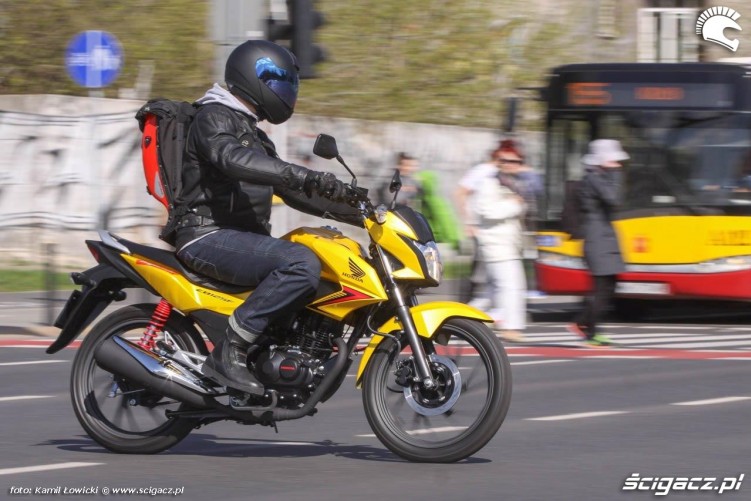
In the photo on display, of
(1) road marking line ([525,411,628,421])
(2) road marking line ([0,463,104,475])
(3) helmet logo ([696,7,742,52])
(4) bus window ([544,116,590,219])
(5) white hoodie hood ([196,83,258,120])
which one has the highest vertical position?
(5) white hoodie hood ([196,83,258,120])

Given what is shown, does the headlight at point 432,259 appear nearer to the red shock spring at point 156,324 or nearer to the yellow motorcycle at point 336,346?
the yellow motorcycle at point 336,346

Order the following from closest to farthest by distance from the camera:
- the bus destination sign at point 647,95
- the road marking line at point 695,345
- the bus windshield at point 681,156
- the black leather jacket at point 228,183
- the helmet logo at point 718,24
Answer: the black leather jacket at point 228,183 → the road marking line at point 695,345 → the bus windshield at point 681,156 → the bus destination sign at point 647,95 → the helmet logo at point 718,24

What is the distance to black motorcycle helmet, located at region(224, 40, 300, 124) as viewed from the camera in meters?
Result: 6.64

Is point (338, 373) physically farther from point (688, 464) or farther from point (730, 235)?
point (730, 235)

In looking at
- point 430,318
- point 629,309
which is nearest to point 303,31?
point 629,309

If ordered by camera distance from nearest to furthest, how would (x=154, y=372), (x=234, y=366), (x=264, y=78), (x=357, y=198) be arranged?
(x=357, y=198)
(x=234, y=366)
(x=264, y=78)
(x=154, y=372)

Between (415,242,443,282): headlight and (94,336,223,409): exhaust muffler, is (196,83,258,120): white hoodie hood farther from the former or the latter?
(94,336,223,409): exhaust muffler

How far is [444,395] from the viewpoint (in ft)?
21.3

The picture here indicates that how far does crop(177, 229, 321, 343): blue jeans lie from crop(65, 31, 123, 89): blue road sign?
10193mm

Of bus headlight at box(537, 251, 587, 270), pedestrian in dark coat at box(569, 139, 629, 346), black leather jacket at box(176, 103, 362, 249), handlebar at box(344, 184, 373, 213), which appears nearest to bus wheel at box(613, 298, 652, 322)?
bus headlight at box(537, 251, 587, 270)

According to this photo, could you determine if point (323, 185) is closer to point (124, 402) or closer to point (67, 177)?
point (124, 402)

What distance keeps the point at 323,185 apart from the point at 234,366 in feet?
3.07

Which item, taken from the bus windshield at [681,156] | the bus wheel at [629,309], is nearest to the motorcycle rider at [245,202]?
the bus windshield at [681,156]

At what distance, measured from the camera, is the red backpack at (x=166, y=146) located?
21.9ft
